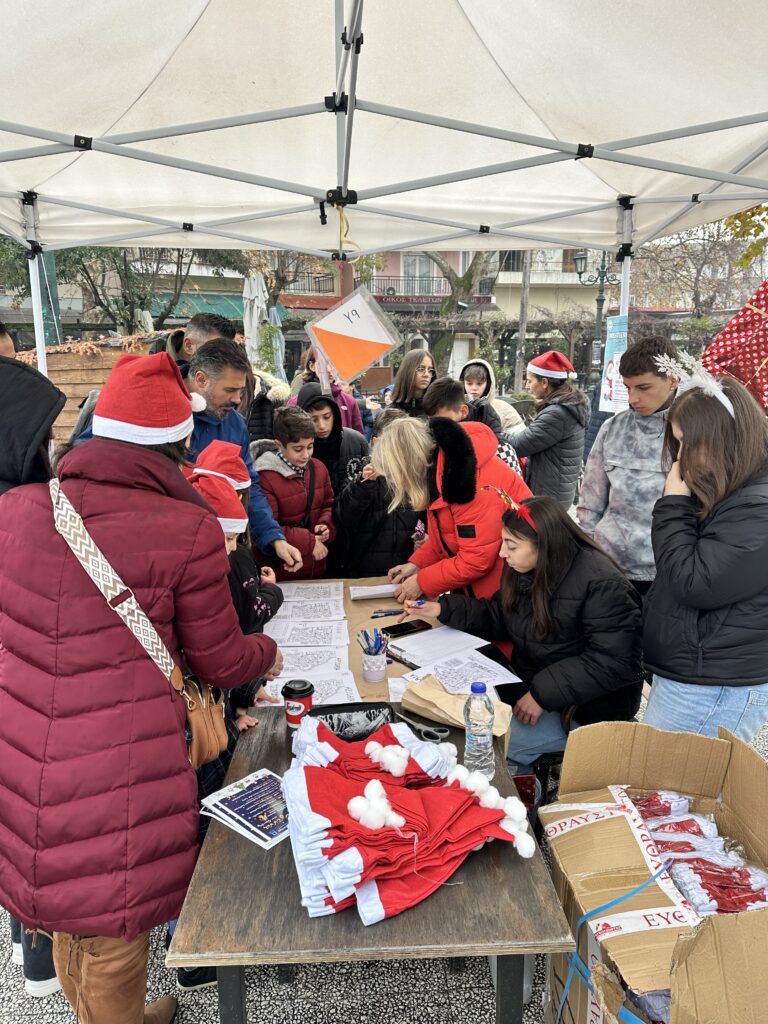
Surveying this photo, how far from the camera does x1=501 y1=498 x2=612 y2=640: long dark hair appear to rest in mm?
2180

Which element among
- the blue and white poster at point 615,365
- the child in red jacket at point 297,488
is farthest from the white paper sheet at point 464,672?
the blue and white poster at point 615,365

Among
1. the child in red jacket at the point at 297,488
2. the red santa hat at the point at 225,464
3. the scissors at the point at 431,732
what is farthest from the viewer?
the child in red jacket at the point at 297,488

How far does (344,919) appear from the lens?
46.7 inches

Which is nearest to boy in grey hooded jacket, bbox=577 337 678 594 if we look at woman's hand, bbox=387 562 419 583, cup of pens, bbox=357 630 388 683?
woman's hand, bbox=387 562 419 583

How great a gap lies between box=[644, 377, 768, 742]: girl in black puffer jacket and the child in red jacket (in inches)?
71.4

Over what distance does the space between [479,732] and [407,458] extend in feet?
4.63

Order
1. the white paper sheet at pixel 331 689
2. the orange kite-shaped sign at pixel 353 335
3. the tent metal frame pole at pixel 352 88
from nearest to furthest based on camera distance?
the white paper sheet at pixel 331 689 → the tent metal frame pole at pixel 352 88 → the orange kite-shaped sign at pixel 353 335

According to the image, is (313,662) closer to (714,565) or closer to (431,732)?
(431,732)

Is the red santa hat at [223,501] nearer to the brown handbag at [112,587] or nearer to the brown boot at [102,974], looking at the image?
the brown handbag at [112,587]

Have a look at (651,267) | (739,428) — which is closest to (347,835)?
(739,428)

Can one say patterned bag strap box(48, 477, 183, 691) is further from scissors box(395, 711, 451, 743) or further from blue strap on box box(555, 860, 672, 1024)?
blue strap on box box(555, 860, 672, 1024)

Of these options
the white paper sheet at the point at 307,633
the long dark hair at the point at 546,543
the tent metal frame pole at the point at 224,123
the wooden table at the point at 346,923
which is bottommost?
the white paper sheet at the point at 307,633

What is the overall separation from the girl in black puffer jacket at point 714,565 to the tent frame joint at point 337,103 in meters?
2.09

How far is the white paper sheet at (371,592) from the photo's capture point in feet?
9.35
